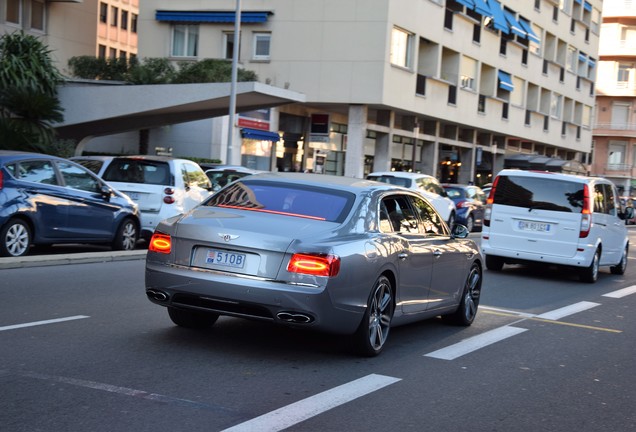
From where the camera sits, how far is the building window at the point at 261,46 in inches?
1594

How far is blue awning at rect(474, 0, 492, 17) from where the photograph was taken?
152 ft

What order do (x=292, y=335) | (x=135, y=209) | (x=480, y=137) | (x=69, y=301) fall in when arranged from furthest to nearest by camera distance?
(x=480, y=137) → (x=135, y=209) → (x=69, y=301) → (x=292, y=335)

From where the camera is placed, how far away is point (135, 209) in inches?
640

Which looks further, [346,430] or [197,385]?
[197,385]

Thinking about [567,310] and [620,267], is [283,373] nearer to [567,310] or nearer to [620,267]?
[567,310]

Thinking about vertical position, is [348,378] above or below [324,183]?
below

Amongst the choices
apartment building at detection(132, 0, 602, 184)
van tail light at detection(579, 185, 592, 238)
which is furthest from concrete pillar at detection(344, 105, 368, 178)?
van tail light at detection(579, 185, 592, 238)

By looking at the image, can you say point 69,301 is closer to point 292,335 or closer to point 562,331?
point 292,335

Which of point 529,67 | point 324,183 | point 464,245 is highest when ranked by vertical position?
point 529,67

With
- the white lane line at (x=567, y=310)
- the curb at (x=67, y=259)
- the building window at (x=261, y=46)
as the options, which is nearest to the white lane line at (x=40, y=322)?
the curb at (x=67, y=259)

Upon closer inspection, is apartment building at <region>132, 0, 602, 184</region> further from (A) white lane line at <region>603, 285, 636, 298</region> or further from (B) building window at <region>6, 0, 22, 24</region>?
(A) white lane line at <region>603, 285, 636, 298</region>

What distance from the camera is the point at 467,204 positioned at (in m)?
30.2

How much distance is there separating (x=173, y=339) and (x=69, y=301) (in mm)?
2455

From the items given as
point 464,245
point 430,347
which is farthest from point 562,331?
point 430,347
